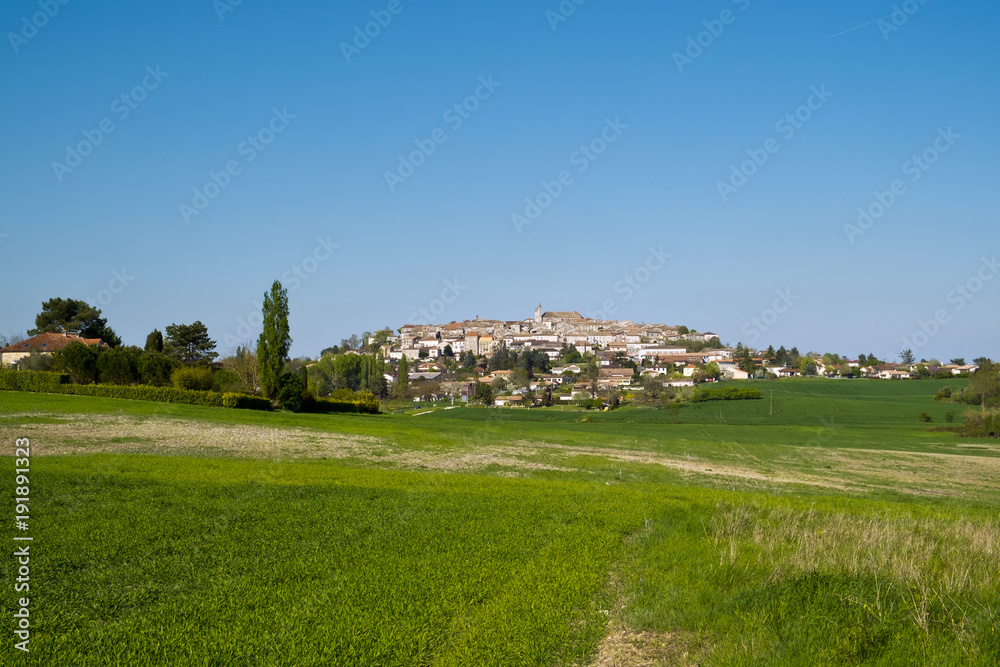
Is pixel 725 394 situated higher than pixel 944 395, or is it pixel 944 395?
pixel 725 394

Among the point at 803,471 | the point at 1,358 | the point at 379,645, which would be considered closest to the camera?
the point at 379,645

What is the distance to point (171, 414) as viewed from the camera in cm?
4412

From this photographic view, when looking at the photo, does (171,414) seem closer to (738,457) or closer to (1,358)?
(738,457)

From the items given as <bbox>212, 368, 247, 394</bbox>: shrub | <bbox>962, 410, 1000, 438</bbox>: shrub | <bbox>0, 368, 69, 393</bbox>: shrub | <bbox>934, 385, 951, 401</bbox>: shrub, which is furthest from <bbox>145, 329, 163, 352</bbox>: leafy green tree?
<bbox>934, 385, 951, 401</bbox>: shrub

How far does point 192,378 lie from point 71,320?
165 ft

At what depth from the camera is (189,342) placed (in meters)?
105

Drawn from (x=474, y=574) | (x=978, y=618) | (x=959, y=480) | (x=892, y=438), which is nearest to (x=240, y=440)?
(x=474, y=574)

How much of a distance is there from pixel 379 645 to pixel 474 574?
2.82 m

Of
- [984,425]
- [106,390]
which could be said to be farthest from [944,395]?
[106,390]

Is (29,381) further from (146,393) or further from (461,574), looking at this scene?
(461,574)

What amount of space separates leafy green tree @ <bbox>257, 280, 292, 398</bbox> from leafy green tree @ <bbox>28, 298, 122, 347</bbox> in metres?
44.7

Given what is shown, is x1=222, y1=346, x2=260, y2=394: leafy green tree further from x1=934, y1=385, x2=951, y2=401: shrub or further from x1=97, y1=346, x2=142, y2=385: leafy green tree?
x1=934, y1=385, x2=951, y2=401: shrub

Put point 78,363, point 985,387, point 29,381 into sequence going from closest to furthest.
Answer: point 29,381
point 78,363
point 985,387

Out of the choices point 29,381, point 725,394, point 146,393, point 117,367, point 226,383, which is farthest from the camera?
point 725,394
